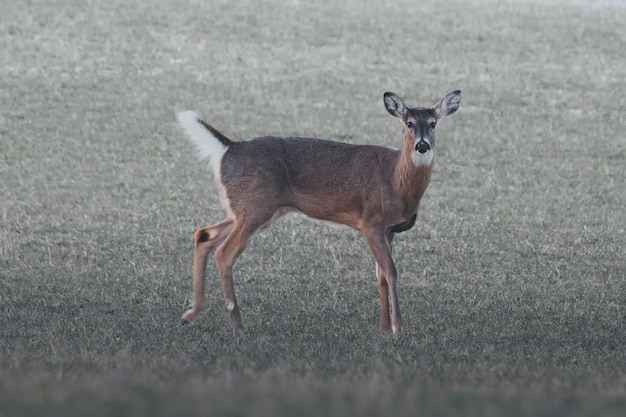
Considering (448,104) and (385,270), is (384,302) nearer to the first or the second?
(385,270)

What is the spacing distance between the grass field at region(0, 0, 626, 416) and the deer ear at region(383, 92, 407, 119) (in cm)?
162

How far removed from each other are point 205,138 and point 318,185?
0.99 metres

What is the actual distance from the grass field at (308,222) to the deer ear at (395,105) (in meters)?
1.62

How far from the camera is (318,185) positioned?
9258 millimetres

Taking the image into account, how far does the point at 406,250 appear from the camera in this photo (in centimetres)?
1277

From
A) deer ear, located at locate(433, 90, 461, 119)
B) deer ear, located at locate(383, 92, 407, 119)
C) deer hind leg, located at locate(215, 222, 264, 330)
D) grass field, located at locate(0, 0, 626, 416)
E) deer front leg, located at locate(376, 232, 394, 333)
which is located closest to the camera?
grass field, located at locate(0, 0, 626, 416)

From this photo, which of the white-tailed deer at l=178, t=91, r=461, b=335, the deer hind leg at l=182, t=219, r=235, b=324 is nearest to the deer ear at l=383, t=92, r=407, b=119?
the white-tailed deer at l=178, t=91, r=461, b=335

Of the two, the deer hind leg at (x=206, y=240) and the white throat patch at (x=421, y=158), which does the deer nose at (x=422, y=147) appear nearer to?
the white throat patch at (x=421, y=158)

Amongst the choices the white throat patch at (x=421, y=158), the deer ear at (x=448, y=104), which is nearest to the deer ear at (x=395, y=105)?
the deer ear at (x=448, y=104)

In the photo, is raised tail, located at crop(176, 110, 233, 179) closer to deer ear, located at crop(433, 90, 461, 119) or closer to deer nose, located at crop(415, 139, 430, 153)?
deer nose, located at crop(415, 139, 430, 153)

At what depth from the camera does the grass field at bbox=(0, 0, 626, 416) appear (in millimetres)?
5609

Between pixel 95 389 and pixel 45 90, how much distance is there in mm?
17270

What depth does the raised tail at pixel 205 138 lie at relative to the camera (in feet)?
30.7

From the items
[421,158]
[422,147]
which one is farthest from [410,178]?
[422,147]
